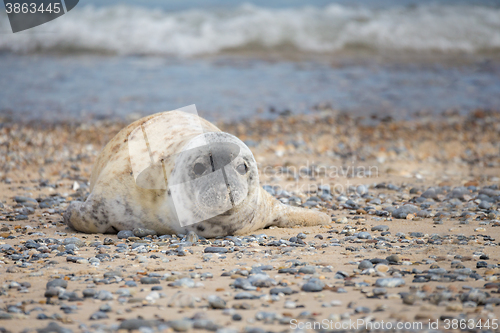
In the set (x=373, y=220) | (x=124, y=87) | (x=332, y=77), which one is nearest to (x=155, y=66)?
(x=124, y=87)

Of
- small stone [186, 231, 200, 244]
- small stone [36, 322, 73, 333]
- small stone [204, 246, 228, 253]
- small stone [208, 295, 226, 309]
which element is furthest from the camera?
small stone [186, 231, 200, 244]

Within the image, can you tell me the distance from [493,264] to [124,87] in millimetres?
10285

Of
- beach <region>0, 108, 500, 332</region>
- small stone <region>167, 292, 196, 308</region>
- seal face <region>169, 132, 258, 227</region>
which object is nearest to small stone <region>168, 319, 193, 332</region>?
beach <region>0, 108, 500, 332</region>

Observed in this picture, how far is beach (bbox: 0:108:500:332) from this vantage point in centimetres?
230

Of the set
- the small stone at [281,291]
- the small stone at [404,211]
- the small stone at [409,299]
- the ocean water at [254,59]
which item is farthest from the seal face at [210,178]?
the ocean water at [254,59]

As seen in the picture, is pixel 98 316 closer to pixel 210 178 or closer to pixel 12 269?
pixel 12 269

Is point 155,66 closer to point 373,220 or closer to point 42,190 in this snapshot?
point 42,190

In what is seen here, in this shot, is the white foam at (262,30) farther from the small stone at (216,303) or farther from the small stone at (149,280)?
the small stone at (216,303)

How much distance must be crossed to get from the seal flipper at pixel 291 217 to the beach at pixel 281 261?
0.11 m

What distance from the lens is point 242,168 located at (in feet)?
11.8

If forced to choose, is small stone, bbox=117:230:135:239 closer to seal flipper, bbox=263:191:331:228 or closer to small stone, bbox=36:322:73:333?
seal flipper, bbox=263:191:331:228

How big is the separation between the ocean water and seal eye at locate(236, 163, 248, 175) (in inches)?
253

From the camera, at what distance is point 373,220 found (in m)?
4.50

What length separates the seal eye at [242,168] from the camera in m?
3.59
